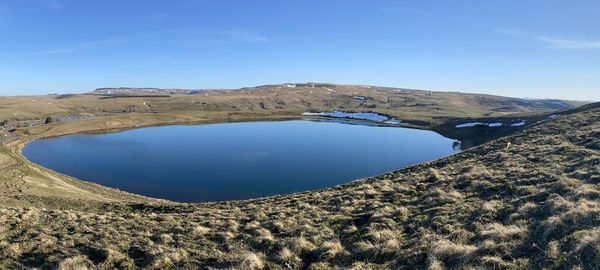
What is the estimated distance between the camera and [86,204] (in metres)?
29.8

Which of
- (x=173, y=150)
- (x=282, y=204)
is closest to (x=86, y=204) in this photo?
(x=282, y=204)

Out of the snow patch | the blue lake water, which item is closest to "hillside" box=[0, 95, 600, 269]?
the blue lake water

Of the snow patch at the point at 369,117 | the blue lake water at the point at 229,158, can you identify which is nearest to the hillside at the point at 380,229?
Answer: the blue lake water at the point at 229,158

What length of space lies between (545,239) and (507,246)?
3.61ft

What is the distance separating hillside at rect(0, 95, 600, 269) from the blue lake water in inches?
1013

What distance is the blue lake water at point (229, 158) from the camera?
→ 50.1 meters

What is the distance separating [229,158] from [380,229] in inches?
2298

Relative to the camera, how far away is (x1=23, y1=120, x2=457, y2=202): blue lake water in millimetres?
50094

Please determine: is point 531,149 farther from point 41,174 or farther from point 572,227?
point 41,174

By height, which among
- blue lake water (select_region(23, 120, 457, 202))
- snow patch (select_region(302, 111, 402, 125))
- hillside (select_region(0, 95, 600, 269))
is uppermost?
hillside (select_region(0, 95, 600, 269))

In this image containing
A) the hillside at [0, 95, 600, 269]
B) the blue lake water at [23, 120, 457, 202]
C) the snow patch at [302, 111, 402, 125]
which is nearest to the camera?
the hillside at [0, 95, 600, 269]

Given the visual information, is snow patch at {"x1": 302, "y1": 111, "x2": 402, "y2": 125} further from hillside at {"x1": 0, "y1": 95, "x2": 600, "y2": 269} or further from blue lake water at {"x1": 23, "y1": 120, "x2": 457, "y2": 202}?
hillside at {"x1": 0, "y1": 95, "x2": 600, "y2": 269}

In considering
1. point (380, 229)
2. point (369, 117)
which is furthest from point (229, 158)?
point (369, 117)

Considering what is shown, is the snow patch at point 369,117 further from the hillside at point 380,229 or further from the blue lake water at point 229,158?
the hillside at point 380,229
